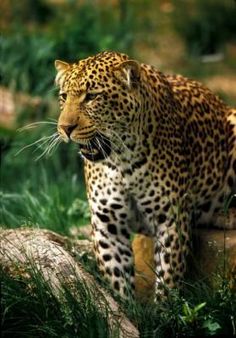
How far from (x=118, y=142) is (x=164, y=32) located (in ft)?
42.0

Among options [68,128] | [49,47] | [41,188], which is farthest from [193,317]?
[49,47]

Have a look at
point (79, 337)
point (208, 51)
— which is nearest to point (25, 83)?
point (208, 51)

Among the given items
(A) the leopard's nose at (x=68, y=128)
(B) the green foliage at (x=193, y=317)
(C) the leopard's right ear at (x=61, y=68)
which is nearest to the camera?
(B) the green foliage at (x=193, y=317)

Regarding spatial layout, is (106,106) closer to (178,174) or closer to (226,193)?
(178,174)

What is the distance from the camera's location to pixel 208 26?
817 inches

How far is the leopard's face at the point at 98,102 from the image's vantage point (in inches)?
361

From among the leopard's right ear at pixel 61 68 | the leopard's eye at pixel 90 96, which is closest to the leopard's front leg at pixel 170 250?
the leopard's eye at pixel 90 96

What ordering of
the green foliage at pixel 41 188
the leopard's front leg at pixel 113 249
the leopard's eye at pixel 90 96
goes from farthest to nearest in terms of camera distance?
the green foliage at pixel 41 188 → the leopard's front leg at pixel 113 249 → the leopard's eye at pixel 90 96

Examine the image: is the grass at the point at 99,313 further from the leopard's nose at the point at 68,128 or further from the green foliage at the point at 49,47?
the green foliage at the point at 49,47

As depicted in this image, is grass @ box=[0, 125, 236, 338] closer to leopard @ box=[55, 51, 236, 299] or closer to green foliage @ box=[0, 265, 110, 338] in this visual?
green foliage @ box=[0, 265, 110, 338]

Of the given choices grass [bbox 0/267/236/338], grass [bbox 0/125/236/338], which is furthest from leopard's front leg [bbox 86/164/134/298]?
grass [bbox 0/267/236/338]

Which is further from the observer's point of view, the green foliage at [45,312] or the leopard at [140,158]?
the leopard at [140,158]

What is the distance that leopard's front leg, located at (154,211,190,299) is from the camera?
976 centimetres

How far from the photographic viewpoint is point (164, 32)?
2209 cm
